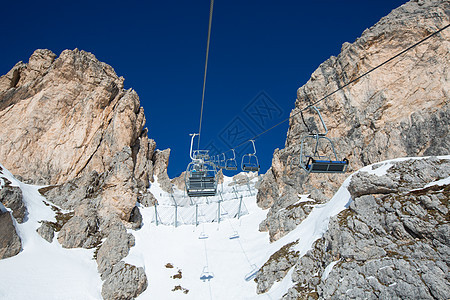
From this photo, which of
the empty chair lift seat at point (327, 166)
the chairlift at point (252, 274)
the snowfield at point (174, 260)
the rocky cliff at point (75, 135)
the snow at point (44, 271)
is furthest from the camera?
the rocky cliff at point (75, 135)

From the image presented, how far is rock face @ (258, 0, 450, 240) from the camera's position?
98.1ft

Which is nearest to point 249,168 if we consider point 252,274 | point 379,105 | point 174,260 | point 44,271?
point 252,274

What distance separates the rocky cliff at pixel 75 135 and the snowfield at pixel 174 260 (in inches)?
168

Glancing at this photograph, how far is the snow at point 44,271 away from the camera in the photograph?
17.2m

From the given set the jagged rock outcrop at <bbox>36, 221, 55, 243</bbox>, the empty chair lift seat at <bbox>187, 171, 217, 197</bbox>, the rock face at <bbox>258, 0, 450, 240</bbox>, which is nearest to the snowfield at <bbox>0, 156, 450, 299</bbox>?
the jagged rock outcrop at <bbox>36, 221, 55, 243</bbox>

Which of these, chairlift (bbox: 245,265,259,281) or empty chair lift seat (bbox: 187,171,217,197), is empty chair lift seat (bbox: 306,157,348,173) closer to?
empty chair lift seat (bbox: 187,171,217,197)

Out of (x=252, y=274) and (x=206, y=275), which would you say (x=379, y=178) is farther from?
(x=206, y=275)

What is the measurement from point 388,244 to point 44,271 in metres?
25.1

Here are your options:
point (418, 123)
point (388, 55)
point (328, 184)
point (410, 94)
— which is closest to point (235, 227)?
point (328, 184)

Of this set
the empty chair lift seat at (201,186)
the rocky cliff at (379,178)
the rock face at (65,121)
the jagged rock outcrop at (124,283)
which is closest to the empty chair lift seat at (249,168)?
the empty chair lift seat at (201,186)

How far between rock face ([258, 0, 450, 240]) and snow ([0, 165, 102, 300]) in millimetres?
18746

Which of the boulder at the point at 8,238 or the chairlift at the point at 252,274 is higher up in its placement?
the boulder at the point at 8,238

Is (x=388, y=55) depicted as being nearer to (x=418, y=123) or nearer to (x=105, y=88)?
(x=418, y=123)

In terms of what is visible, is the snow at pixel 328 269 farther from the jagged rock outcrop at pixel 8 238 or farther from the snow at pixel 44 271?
the jagged rock outcrop at pixel 8 238
